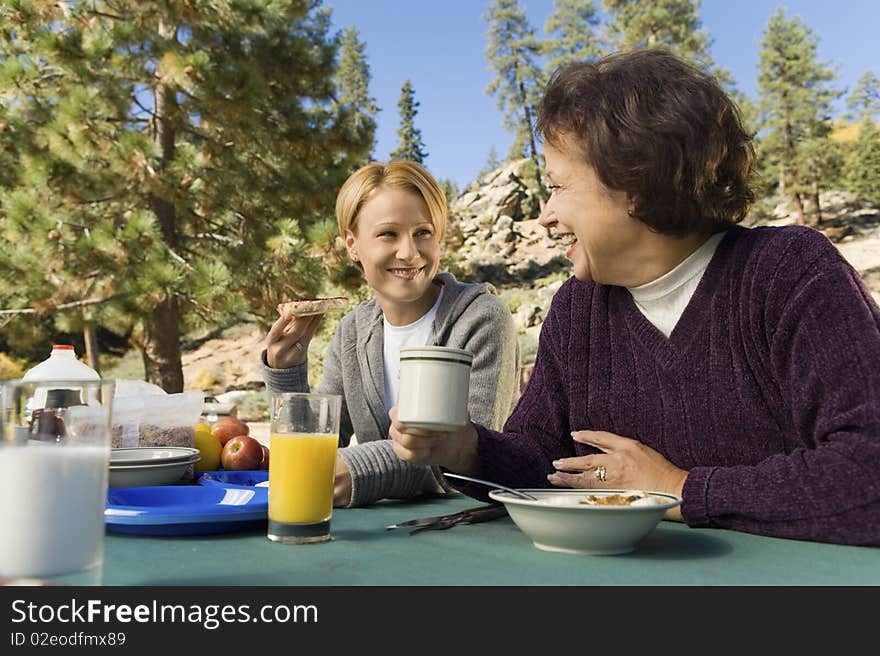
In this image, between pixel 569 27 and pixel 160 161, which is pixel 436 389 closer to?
pixel 160 161

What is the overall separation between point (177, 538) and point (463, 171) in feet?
124

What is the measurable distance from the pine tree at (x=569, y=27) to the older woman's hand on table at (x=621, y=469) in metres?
29.0

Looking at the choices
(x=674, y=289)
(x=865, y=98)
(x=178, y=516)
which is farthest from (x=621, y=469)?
(x=865, y=98)

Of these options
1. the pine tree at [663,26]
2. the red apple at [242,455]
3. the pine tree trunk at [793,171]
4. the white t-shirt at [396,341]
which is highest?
the pine tree at [663,26]

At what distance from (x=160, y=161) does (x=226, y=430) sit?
6.91 metres

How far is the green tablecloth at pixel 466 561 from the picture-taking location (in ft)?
3.01

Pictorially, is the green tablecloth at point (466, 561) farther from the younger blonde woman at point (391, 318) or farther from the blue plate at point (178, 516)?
the younger blonde woman at point (391, 318)

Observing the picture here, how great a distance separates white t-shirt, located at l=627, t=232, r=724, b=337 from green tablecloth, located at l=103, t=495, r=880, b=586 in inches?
18.8

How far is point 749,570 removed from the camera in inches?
38.9

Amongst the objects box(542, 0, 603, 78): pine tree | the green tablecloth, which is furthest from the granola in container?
box(542, 0, 603, 78): pine tree

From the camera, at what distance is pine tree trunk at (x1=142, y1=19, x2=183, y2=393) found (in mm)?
8164

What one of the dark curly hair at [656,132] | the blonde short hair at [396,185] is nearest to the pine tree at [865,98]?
the blonde short hair at [396,185]

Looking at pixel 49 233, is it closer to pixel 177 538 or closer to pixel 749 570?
pixel 177 538
